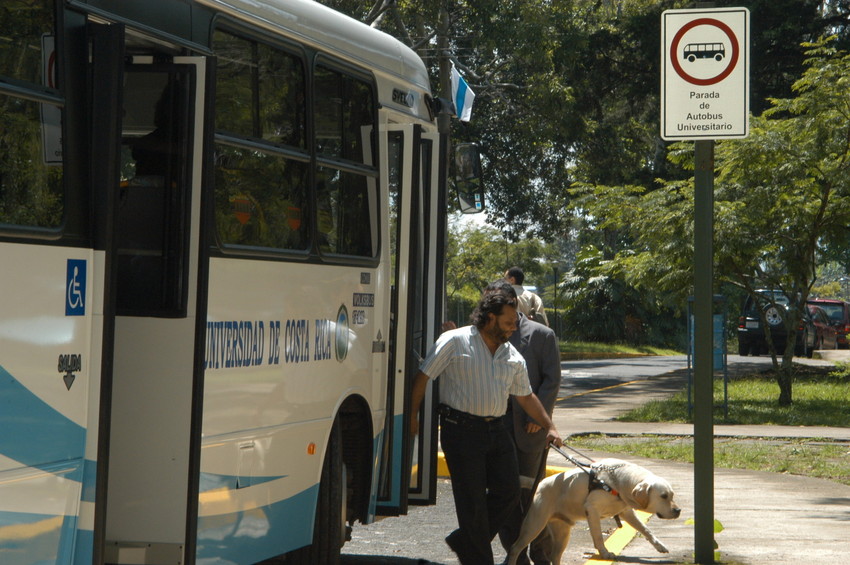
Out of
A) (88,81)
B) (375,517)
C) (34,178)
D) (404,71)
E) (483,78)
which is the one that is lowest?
(375,517)

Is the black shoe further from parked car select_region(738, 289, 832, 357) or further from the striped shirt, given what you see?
parked car select_region(738, 289, 832, 357)

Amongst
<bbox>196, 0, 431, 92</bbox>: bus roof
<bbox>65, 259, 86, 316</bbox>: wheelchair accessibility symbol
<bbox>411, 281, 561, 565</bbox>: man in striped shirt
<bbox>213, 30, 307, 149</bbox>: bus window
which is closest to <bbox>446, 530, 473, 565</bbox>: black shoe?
<bbox>411, 281, 561, 565</bbox>: man in striped shirt

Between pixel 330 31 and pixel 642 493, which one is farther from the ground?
pixel 330 31

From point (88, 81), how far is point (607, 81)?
2527 cm

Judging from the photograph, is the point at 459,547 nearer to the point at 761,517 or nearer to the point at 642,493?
the point at 642,493

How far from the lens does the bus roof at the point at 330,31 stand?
19.3ft

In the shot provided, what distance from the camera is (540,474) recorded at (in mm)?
8133

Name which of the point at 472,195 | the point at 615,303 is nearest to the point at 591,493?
the point at 472,195

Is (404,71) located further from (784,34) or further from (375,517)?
(784,34)

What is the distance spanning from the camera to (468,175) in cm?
907

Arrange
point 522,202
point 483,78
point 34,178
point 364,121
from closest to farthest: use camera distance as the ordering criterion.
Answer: point 34,178
point 364,121
point 483,78
point 522,202

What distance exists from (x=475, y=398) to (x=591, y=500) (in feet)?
3.97

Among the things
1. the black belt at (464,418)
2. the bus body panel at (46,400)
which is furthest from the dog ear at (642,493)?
the bus body panel at (46,400)

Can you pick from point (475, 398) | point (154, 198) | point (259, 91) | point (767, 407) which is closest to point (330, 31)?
point (259, 91)
